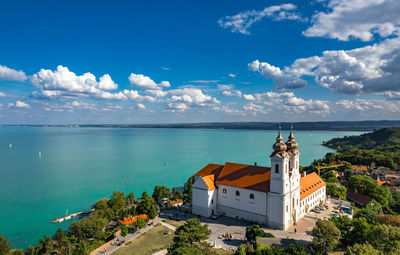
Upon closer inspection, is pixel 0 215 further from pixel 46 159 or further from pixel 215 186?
pixel 46 159

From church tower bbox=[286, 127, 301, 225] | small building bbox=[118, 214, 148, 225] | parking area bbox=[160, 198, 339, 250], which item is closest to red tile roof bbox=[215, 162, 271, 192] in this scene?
church tower bbox=[286, 127, 301, 225]

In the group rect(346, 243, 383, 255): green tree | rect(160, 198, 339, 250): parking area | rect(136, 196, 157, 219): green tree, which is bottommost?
rect(160, 198, 339, 250): parking area

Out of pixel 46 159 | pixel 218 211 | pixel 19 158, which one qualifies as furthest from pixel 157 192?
pixel 19 158

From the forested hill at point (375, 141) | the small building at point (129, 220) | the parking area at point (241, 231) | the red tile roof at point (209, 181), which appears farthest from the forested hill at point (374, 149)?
the small building at point (129, 220)

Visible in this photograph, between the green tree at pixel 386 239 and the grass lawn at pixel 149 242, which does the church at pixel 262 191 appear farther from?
the green tree at pixel 386 239

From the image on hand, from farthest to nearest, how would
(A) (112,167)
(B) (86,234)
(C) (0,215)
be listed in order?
1. (A) (112,167)
2. (C) (0,215)
3. (B) (86,234)

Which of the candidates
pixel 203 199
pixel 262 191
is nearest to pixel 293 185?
pixel 262 191

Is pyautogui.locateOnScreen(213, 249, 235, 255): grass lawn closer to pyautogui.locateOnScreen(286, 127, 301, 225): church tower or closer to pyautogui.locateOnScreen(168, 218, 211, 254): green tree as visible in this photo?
pyautogui.locateOnScreen(168, 218, 211, 254): green tree
